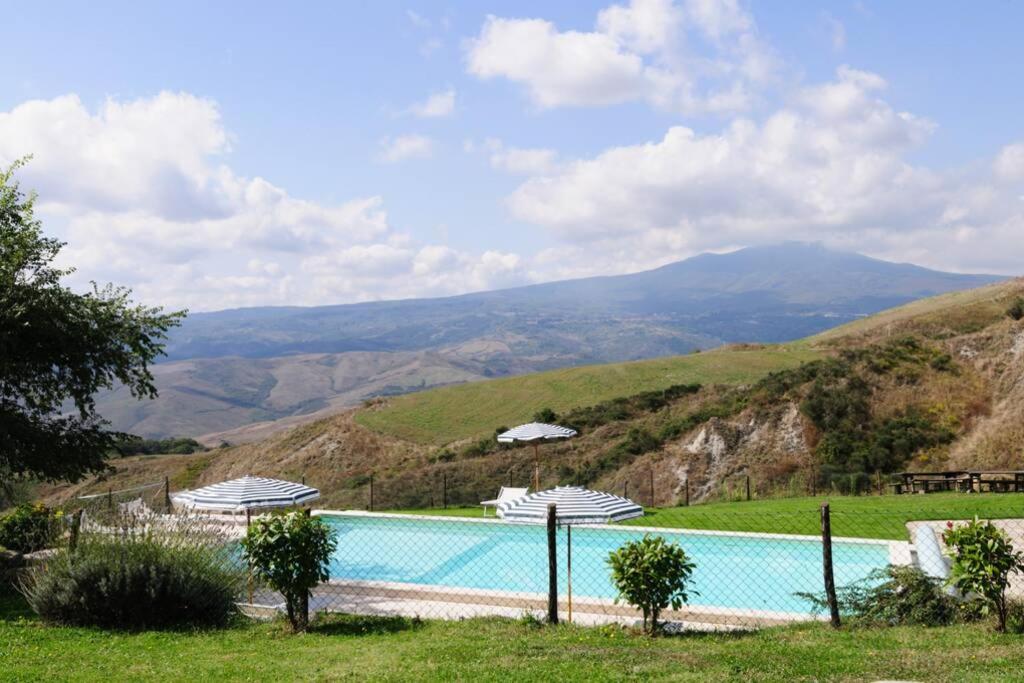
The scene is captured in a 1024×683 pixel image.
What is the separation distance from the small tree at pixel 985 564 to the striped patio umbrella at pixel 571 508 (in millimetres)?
3916

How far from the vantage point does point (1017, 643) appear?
25.5 feet

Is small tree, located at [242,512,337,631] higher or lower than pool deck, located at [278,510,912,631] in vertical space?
higher

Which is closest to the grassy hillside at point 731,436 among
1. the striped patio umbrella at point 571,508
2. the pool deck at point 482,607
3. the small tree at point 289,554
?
the pool deck at point 482,607

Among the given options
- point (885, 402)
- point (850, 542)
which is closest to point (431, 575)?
point (850, 542)

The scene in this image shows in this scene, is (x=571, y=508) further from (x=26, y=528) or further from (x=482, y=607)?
(x=26, y=528)

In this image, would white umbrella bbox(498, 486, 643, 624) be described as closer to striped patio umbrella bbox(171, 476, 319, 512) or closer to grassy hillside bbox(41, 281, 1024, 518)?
striped patio umbrella bbox(171, 476, 319, 512)

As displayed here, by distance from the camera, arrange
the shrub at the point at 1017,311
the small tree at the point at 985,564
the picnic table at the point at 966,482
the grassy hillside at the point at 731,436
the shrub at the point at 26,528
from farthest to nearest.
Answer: the shrub at the point at 1017,311 < the grassy hillside at the point at 731,436 < the picnic table at the point at 966,482 < the shrub at the point at 26,528 < the small tree at the point at 985,564

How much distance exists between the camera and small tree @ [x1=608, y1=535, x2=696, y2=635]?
895 centimetres

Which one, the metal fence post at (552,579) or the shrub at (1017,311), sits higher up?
the shrub at (1017,311)

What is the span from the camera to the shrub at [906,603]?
9328mm

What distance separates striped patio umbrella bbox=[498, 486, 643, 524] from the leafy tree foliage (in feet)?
30.4

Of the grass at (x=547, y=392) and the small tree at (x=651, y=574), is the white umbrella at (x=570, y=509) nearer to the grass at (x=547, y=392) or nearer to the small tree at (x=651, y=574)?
the small tree at (x=651, y=574)

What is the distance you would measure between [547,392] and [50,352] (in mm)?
36818

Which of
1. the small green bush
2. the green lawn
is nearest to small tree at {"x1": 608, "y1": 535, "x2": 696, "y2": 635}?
the small green bush
